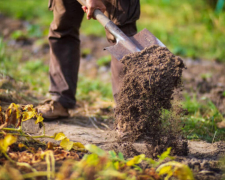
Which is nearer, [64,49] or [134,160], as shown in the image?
[134,160]

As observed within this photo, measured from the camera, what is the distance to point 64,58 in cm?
258

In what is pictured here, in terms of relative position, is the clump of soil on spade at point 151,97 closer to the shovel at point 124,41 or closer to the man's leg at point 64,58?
the shovel at point 124,41

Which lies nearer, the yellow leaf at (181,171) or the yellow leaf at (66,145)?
the yellow leaf at (181,171)

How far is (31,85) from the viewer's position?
3639 millimetres

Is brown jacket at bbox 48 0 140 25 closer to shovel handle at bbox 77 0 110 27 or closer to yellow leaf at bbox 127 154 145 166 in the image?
shovel handle at bbox 77 0 110 27

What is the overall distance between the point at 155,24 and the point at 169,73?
3871mm

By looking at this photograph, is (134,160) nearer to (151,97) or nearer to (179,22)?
(151,97)

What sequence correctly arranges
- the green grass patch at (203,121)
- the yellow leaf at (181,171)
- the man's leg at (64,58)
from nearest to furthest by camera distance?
1. the yellow leaf at (181,171)
2. the green grass patch at (203,121)
3. the man's leg at (64,58)

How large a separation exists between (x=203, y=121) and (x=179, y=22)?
3.43 metres

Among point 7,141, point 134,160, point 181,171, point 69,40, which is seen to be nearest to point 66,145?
point 7,141

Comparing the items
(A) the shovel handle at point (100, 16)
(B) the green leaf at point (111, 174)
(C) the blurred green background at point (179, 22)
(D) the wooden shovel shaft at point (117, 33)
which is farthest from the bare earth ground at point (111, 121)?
(A) the shovel handle at point (100, 16)

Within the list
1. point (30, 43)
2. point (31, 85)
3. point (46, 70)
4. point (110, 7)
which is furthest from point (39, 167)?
point (30, 43)

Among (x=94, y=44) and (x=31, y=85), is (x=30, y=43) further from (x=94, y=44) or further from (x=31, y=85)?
(x=31, y=85)

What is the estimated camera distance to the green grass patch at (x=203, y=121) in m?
2.36
